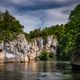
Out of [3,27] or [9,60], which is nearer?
[9,60]

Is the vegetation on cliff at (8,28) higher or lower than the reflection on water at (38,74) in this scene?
higher

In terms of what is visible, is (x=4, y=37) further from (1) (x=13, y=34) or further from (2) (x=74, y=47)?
(2) (x=74, y=47)

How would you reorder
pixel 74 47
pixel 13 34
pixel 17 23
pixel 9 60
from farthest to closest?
1. pixel 17 23
2. pixel 13 34
3. pixel 9 60
4. pixel 74 47

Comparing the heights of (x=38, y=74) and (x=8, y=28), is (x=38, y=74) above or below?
below

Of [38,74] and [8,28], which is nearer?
[38,74]

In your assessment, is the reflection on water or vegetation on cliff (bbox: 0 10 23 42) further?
vegetation on cliff (bbox: 0 10 23 42)

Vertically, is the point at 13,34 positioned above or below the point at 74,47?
above

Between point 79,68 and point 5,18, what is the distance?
113723 mm

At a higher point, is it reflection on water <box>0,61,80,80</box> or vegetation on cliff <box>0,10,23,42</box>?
vegetation on cliff <box>0,10,23,42</box>

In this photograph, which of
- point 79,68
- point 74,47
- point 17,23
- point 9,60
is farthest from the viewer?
point 17,23

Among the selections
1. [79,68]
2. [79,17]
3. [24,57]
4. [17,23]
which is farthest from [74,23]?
[17,23]

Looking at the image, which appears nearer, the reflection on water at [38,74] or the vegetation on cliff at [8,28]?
the reflection on water at [38,74]

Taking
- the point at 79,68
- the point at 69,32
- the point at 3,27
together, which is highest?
the point at 3,27

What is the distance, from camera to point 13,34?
177375 millimetres
